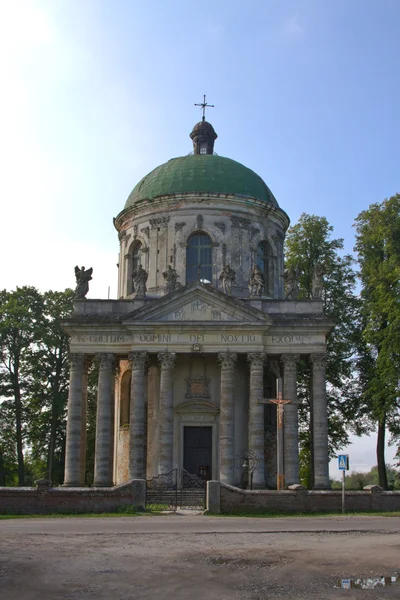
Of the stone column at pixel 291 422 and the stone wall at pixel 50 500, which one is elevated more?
the stone column at pixel 291 422

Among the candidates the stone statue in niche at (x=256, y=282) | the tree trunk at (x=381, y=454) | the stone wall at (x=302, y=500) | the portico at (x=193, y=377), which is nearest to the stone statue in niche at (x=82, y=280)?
the portico at (x=193, y=377)

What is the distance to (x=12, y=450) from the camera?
149 ft

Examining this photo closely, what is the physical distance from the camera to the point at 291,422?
109ft

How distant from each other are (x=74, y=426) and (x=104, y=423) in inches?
55.7

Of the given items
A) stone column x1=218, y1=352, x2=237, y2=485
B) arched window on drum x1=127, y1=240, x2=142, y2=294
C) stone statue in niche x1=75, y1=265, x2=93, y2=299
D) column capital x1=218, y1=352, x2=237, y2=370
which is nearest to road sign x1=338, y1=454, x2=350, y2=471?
stone column x1=218, y1=352, x2=237, y2=485

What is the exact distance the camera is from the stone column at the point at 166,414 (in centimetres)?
3238

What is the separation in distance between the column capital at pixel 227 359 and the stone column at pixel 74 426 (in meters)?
6.73

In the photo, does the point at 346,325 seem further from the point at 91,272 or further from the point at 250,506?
the point at 250,506

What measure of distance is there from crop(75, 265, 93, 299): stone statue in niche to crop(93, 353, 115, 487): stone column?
11.6 ft

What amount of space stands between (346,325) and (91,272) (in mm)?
15720

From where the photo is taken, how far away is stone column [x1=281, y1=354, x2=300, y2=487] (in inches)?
1282

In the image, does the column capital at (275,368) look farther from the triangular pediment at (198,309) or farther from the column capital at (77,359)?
the column capital at (77,359)

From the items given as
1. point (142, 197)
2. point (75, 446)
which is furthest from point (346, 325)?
point (75, 446)

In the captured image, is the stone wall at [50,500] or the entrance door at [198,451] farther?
the entrance door at [198,451]
